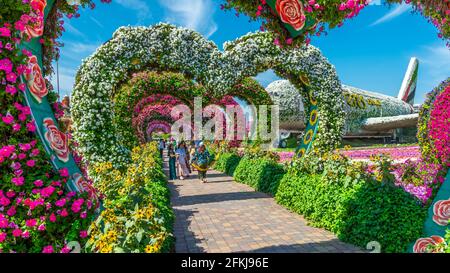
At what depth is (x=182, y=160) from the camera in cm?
1555

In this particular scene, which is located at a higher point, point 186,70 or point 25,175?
point 186,70

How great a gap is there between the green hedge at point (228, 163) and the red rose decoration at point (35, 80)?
1215 centimetres

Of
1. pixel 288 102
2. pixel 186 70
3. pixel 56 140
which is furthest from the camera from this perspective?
pixel 288 102

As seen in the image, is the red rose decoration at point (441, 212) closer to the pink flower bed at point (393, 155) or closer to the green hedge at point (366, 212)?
the green hedge at point (366, 212)

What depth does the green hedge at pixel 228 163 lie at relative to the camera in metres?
16.3

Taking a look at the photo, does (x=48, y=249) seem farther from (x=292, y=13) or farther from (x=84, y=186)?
(x=292, y=13)

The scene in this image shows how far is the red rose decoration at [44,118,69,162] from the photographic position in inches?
156

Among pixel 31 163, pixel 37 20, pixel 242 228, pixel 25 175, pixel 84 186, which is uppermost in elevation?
pixel 37 20

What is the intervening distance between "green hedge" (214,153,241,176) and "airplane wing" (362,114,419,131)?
766 inches

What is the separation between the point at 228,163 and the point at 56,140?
1320 centimetres

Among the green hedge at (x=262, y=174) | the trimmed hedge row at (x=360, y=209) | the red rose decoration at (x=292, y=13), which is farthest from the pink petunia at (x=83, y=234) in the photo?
the green hedge at (x=262, y=174)

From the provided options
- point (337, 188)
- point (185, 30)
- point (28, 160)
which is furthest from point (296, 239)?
point (185, 30)

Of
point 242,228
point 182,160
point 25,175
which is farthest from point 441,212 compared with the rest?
point 182,160
